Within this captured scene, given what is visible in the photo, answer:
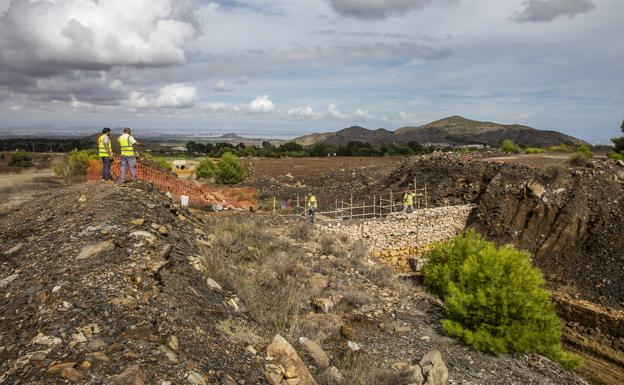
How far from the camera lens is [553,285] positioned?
15.4 meters

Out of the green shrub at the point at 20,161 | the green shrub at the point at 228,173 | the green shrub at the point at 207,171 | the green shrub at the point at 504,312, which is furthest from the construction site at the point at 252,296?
the green shrub at the point at 20,161

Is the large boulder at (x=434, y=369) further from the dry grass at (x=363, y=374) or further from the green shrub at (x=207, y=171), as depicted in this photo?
the green shrub at (x=207, y=171)

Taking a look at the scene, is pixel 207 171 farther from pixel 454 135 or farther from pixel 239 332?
pixel 454 135

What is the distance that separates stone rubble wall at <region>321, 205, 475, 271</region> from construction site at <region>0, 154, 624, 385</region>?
0.25 feet

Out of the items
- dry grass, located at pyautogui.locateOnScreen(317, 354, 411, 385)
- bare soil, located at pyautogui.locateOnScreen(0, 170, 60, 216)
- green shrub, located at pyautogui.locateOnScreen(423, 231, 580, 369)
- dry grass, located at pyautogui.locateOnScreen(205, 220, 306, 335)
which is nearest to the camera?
dry grass, located at pyautogui.locateOnScreen(317, 354, 411, 385)

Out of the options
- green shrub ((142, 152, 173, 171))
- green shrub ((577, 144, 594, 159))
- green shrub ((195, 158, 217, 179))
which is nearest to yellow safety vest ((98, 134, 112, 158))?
green shrub ((142, 152, 173, 171))

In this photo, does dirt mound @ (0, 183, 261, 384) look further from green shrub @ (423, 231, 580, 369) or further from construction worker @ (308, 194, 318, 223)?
construction worker @ (308, 194, 318, 223)

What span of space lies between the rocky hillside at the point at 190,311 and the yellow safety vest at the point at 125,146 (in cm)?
113

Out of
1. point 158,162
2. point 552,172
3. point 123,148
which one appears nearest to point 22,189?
point 158,162

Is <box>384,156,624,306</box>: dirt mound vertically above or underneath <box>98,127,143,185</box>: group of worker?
underneath

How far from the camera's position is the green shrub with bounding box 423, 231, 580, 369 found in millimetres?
8031

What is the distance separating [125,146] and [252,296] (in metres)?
5.65

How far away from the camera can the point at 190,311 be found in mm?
5250

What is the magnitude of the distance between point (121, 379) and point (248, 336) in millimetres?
1988
